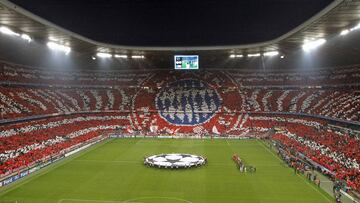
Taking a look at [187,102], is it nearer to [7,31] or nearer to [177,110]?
[177,110]

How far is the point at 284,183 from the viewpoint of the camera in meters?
29.5

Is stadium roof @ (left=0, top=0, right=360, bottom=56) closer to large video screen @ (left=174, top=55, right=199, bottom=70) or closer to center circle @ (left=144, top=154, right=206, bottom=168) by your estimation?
large video screen @ (left=174, top=55, right=199, bottom=70)

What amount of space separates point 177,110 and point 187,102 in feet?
11.5

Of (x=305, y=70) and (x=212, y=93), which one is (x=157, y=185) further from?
(x=305, y=70)

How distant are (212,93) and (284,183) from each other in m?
44.7

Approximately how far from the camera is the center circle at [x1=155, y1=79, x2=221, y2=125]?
6606 centimetres

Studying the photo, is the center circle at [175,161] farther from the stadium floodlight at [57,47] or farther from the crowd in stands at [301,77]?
the crowd in stands at [301,77]

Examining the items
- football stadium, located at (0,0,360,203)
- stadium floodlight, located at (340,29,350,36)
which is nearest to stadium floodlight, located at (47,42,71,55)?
football stadium, located at (0,0,360,203)

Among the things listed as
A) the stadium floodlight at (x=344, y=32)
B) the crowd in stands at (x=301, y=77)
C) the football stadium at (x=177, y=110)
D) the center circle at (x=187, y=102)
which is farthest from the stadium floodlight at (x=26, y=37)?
the crowd in stands at (x=301, y=77)

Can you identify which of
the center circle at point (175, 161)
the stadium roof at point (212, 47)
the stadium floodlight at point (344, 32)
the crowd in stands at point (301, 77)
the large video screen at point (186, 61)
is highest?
the stadium roof at point (212, 47)

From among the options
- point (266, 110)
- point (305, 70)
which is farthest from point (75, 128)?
point (305, 70)

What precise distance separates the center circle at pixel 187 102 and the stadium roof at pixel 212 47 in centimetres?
1112

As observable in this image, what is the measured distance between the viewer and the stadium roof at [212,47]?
114 ft

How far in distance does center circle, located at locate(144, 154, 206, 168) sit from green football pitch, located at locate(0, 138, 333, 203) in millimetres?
918
